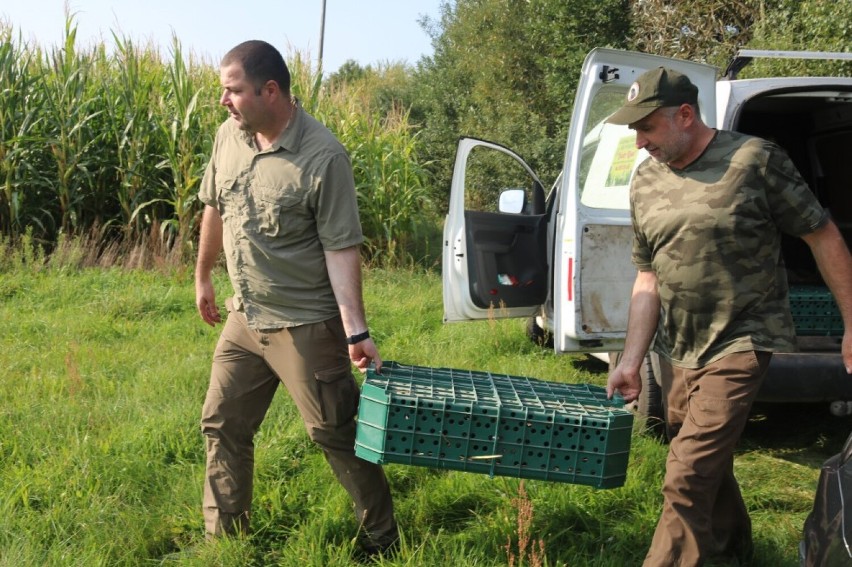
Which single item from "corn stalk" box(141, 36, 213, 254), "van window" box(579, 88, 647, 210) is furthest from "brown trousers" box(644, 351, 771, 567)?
"corn stalk" box(141, 36, 213, 254)

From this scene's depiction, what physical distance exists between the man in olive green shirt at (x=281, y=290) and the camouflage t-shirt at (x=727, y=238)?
1.15 m

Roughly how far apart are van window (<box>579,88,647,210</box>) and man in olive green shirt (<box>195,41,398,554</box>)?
6.90 feet

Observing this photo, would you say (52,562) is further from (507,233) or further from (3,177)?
(3,177)

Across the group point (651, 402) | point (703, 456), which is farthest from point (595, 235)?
point (703, 456)

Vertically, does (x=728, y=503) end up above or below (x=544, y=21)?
below

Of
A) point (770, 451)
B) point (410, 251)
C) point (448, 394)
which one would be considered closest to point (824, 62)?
point (410, 251)

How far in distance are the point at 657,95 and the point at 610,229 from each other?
1949 millimetres

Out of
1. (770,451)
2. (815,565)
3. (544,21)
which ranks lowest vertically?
(770,451)

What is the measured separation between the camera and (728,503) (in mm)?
3270

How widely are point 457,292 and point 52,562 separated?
3.45m

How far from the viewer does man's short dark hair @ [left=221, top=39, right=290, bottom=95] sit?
3.03 metres

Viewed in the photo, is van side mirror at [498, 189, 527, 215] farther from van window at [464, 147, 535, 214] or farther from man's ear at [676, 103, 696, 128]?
van window at [464, 147, 535, 214]

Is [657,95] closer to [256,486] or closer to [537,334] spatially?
[256,486]

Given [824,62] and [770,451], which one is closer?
[770,451]
